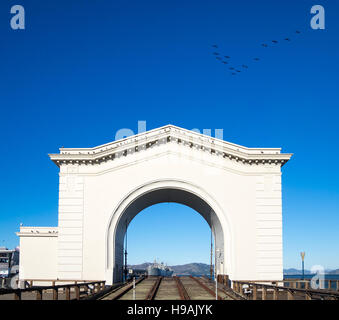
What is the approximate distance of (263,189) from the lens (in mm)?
31984

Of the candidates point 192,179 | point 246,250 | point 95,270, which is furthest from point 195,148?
point 95,270

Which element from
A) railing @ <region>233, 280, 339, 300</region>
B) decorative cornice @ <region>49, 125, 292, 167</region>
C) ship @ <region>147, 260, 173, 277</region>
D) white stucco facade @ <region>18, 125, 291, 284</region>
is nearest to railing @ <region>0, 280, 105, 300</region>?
white stucco facade @ <region>18, 125, 291, 284</region>

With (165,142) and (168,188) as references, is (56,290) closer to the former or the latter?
(168,188)

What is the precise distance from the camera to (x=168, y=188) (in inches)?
1275

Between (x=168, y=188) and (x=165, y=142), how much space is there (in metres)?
2.96

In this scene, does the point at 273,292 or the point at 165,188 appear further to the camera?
the point at 165,188

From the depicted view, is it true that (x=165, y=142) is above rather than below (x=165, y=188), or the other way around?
above

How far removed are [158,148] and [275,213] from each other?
8.48 meters

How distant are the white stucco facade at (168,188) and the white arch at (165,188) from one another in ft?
0.20

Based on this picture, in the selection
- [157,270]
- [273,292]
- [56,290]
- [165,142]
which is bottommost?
[157,270]

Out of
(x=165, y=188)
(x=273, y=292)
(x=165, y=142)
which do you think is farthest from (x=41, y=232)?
(x=273, y=292)

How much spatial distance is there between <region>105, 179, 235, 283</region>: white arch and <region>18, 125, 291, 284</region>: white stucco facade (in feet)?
0.20
